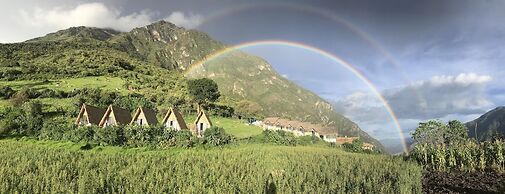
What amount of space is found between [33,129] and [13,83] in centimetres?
4895

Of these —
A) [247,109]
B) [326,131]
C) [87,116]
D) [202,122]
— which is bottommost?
[87,116]

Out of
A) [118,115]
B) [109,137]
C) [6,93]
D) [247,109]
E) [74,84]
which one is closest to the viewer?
[109,137]

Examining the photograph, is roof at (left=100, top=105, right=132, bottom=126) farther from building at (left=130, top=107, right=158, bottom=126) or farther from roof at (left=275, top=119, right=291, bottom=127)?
roof at (left=275, top=119, right=291, bottom=127)

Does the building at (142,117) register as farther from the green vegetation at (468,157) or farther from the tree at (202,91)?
the green vegetation at (468,157)

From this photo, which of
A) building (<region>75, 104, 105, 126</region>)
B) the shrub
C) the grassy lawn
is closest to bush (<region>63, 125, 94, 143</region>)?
the shrub

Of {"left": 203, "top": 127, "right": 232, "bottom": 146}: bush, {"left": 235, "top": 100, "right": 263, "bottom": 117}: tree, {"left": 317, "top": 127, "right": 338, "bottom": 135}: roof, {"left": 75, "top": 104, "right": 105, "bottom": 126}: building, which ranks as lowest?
{"left": 203, "top": 127, "right": 232, "bottom": 146}: bush

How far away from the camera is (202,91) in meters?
83.4

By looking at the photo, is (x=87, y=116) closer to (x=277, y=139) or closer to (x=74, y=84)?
(x=277, y=139)

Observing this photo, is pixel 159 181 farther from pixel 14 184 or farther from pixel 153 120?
pixel 153 120

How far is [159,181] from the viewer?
40.3ft

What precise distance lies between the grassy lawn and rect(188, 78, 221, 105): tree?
14.2 m

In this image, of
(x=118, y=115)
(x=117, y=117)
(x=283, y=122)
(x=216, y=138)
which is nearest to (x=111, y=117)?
(x=117, y=117)

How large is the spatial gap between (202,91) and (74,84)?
2723 cm

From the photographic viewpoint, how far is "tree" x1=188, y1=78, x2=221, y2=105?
83.1 m
